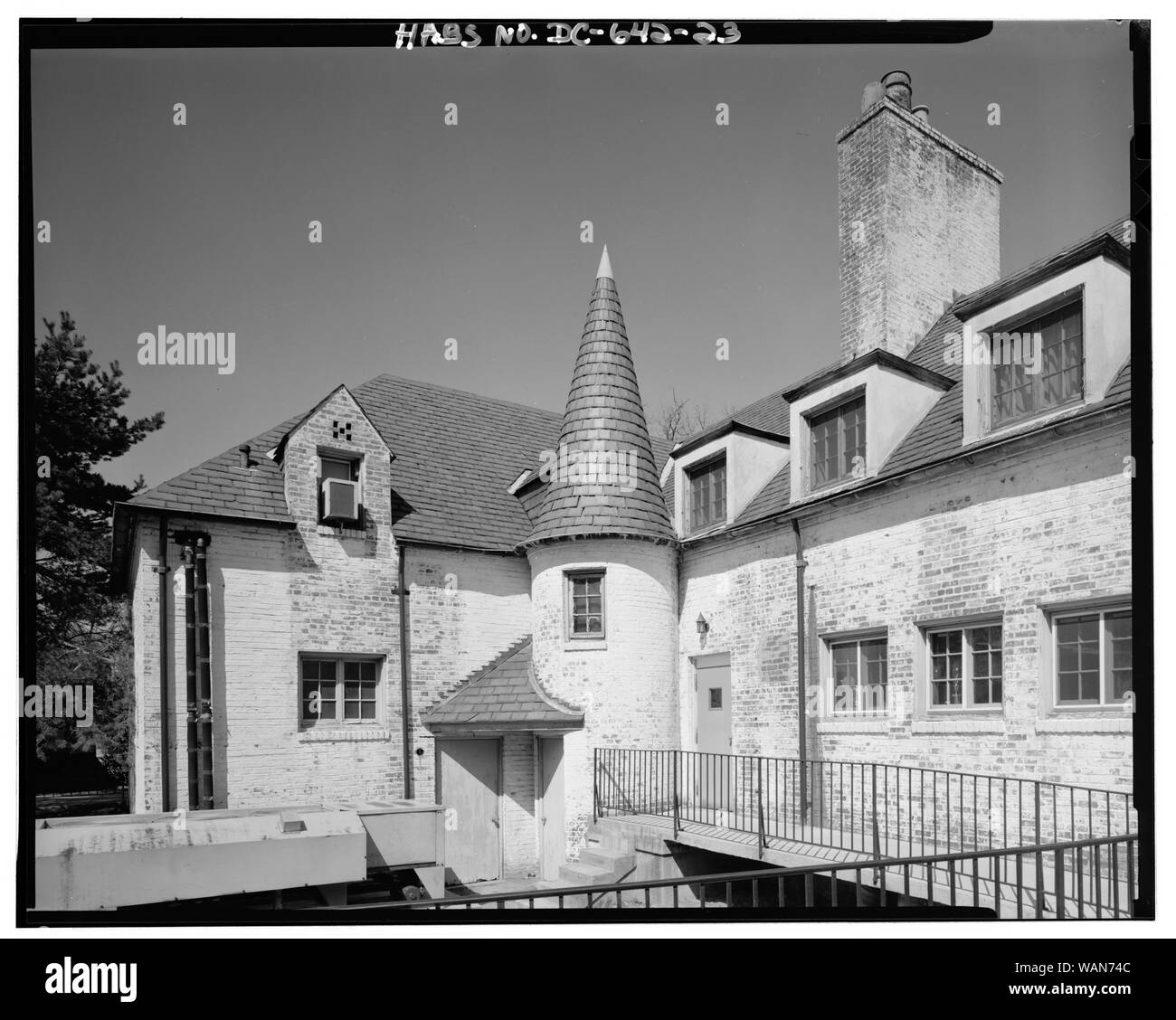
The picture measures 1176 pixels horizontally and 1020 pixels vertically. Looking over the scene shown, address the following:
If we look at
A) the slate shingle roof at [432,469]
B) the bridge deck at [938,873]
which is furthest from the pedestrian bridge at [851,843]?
the slate shingle roof at [432,469]

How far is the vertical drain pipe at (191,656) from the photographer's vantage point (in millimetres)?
11328

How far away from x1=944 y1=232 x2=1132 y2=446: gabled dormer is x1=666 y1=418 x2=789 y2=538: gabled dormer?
3637 millimetres

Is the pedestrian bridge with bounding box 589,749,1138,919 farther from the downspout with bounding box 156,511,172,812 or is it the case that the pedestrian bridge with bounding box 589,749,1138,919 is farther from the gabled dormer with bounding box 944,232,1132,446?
the downspout with bounding box 156,511,172,812

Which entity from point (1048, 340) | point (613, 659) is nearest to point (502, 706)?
point (613, 659)

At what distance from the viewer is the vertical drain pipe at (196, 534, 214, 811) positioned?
11398mm

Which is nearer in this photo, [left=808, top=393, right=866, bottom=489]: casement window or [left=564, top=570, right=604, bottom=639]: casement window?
[left=808, top=393, right=866, bottom=489]: casement window

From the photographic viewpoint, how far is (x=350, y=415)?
13289 mm

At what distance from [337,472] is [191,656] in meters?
3.13

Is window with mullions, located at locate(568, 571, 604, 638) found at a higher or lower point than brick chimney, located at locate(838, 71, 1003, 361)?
lower

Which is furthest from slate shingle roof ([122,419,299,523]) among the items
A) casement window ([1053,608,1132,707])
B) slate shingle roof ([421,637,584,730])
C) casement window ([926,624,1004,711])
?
casement window ([1053,608,1132,707])

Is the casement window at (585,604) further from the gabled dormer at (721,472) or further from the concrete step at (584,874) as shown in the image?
the concrete step at (584,874)
